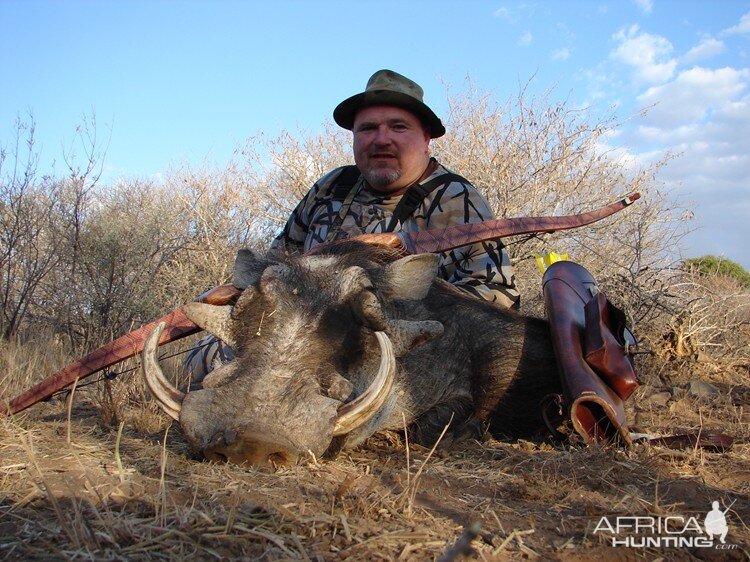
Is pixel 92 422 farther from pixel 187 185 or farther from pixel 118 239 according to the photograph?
pixel 187 185

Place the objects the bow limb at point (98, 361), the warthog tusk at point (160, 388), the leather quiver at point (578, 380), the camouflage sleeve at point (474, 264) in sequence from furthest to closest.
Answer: the camouflage sleeve at point (474, 264) → the bow limb at point (98, 361) → the leather quiver at point (578, 380) → the warthog tusk at point (160, 388)

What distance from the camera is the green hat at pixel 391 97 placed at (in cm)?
461

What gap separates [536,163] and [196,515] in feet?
28.8

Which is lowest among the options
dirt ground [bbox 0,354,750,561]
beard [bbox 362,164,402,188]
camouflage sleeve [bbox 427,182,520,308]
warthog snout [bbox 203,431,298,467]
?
dirt ground [bbox 0,354,750,561]

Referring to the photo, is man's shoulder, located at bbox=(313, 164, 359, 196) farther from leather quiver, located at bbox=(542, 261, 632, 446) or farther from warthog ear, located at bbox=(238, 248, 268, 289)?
leather quiver, located at bbox=(542, 261, 632, 446)

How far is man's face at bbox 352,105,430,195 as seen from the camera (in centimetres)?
462

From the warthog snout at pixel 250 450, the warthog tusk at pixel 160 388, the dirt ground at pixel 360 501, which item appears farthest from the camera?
the warthog tusk at pixel 160 388

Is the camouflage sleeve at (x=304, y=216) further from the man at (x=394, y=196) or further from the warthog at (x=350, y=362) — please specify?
the warthog at (x=350, y=362)

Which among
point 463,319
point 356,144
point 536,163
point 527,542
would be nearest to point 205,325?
point 463,319

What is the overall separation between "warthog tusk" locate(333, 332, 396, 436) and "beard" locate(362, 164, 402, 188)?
2.37 metres

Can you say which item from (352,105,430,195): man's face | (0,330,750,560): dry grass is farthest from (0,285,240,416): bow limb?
(352,105,430,195): man's face

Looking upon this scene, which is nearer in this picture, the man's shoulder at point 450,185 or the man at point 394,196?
the man at point 394,196

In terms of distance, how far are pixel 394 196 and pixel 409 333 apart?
203cm

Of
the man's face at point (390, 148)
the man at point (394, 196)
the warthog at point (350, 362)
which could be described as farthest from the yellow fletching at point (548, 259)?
the warthog at point (350, 362)
